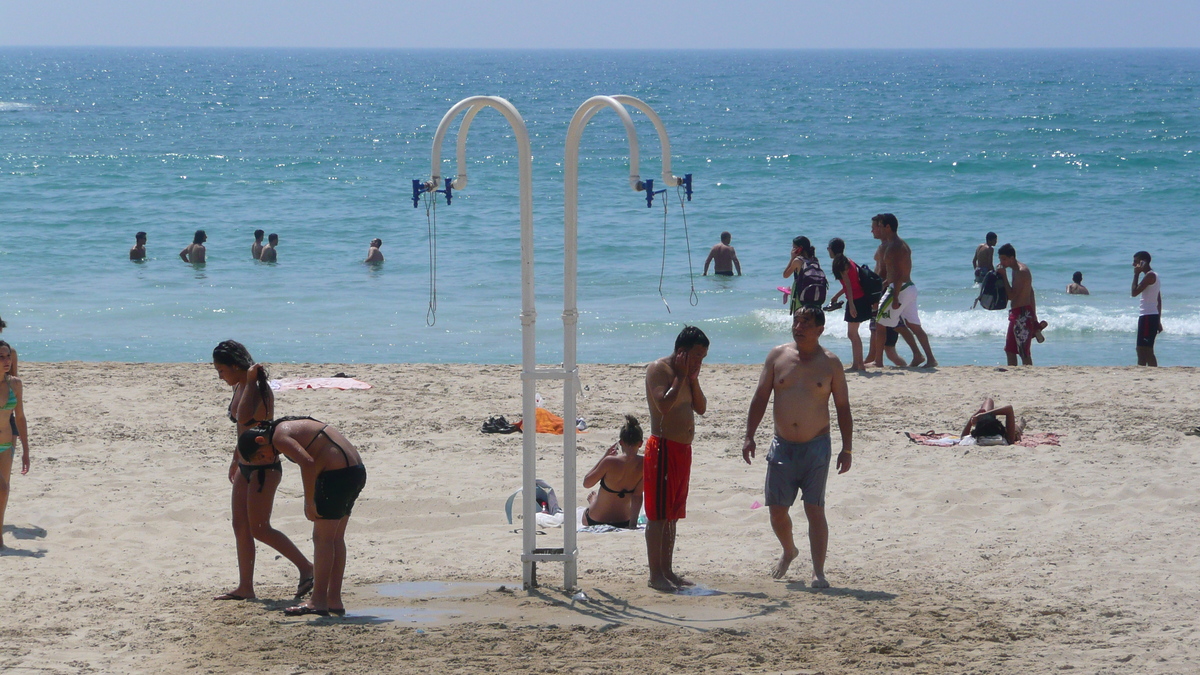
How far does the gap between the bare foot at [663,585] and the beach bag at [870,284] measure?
580 cm

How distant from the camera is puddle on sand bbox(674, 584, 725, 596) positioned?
5.75 meters

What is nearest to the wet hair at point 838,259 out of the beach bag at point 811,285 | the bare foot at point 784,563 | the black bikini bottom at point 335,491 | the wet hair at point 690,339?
the beach bag at point 811,285

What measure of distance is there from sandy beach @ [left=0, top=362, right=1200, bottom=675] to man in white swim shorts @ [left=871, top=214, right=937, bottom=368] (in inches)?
42.8

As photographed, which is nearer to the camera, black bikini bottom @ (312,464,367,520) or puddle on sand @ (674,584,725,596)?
black bikini bottom @ (312,464,367,520)

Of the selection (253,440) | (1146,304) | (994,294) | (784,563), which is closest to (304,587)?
(253,440)

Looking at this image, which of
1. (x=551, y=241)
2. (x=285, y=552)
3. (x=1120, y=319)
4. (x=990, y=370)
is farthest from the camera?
(x=551, y=241)

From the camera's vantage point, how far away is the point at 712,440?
29.1ft

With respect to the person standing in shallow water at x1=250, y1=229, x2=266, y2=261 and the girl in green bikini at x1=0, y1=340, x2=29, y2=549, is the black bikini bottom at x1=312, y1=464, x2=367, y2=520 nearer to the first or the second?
the girl in green bikini at x1=0, y1=340, x2=29, y2=549

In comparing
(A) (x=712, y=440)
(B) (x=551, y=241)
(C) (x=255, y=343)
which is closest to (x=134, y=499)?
(A) (x=712, y=440)

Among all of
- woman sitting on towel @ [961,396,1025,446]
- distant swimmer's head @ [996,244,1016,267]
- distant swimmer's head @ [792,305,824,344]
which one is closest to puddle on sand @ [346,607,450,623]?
distant swimmer's head @ [792,305,824,344]

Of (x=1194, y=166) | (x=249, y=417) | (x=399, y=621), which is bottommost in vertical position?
(x=399, y=621)

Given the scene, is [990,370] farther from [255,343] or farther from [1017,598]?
[255,343]

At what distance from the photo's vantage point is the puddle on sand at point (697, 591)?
5.75 m

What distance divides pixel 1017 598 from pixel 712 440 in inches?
136
